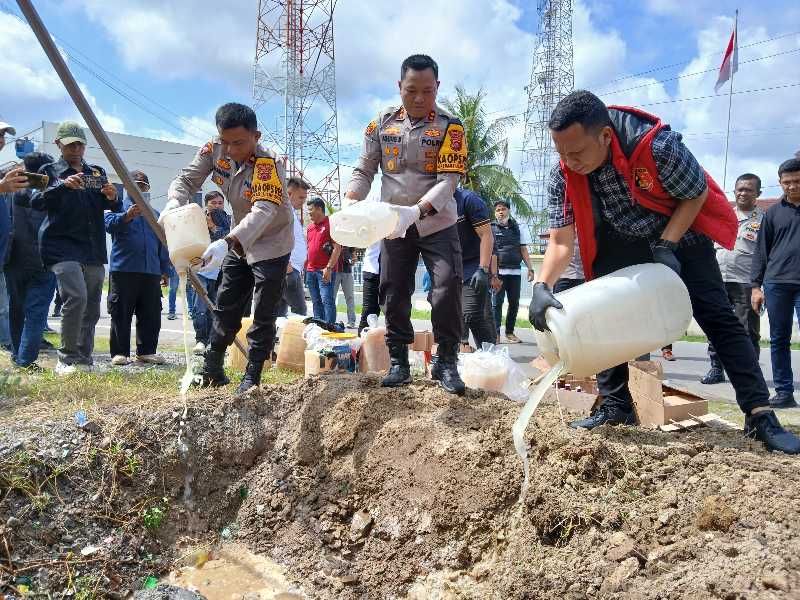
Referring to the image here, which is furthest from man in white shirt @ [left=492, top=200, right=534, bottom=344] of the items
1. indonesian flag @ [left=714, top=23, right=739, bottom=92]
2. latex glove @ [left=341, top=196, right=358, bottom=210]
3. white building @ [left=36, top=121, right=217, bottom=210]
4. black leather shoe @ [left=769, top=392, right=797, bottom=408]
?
white building @ [left=36, top=121, right=217, bottom=210]

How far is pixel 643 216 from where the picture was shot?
2.93 meters

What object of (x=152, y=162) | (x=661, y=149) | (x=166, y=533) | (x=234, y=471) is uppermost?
(x=152, y=162)

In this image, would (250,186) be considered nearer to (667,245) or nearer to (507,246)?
(667,245)

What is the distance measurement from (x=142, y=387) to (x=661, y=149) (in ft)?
11.6

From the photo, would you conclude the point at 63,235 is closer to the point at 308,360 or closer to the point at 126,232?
the point at 126,232

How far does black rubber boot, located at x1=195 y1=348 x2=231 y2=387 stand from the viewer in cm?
424

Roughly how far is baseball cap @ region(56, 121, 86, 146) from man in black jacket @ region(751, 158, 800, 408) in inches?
234

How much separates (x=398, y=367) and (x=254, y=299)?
1.10 metres

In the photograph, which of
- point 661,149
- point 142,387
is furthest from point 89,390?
point 661,149

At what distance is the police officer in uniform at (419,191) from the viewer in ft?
11.6

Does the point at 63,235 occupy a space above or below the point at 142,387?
above

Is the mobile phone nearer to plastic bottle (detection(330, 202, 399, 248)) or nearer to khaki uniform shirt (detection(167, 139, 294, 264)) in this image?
khaki uniform shirt (detection(167, 139, 294, 264))

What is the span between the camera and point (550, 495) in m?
2.53

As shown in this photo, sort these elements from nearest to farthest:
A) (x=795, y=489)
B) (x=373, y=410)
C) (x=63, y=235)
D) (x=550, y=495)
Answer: (x=795, y=489)
(x=550, y=495)
(x=373, y=410)
(x=63, y=235)
